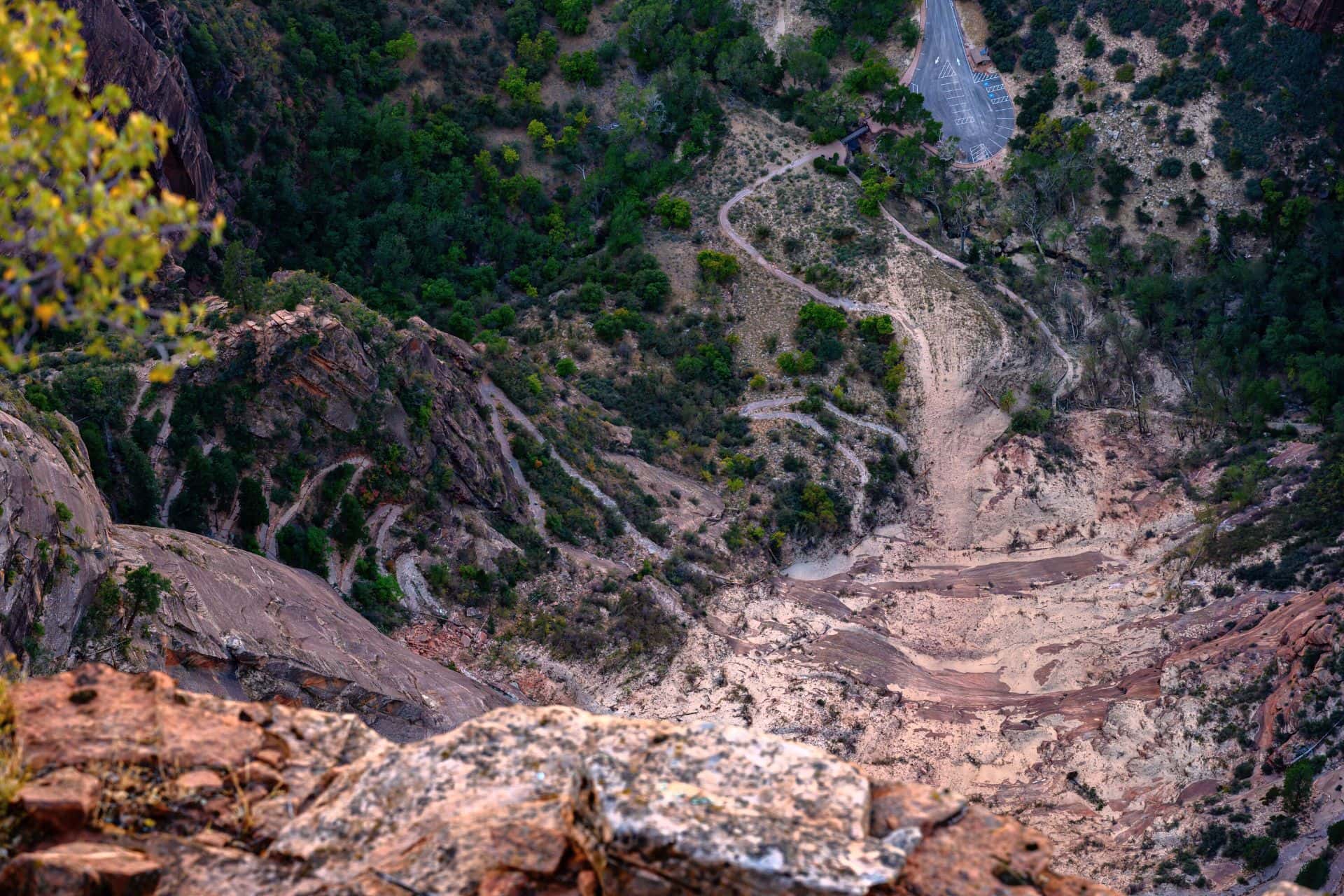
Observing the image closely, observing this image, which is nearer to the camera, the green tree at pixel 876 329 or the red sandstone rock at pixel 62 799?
the red sandstone rock at pixel 62 799

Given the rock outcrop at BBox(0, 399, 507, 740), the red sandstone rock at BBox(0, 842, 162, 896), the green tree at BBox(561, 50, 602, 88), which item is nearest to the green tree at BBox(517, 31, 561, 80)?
the green tree at BBox(561, 50, 602, 88)

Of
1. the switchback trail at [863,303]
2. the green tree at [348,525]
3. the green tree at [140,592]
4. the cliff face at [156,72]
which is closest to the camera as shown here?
the green tree at [140,592]

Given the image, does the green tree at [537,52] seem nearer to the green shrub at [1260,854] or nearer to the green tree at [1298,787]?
the green tree at [1298,787]

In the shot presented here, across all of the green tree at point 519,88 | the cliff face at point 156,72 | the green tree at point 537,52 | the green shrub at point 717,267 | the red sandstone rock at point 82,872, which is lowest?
the red sandstone rock at point 82,872

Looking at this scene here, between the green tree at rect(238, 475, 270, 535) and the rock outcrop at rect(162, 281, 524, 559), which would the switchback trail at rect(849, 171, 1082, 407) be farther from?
the green tree at rect(238, 475, 270, 535)

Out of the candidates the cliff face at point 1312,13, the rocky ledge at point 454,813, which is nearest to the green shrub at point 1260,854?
the rocky ledge at point 454,813

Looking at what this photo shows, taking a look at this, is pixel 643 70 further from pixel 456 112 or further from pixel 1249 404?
pixel 1249 404

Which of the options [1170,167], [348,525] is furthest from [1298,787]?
[1170,167]

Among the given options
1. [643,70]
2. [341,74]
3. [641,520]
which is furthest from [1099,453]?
[341,74]
